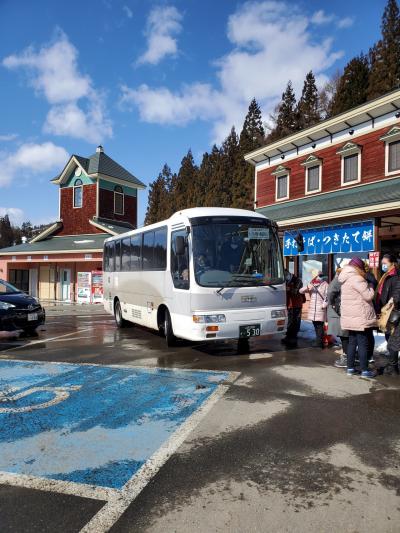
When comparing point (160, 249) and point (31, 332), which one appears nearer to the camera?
point (160, 249)

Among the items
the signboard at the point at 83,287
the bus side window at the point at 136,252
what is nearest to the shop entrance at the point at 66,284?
the signboard at the point at 83,287

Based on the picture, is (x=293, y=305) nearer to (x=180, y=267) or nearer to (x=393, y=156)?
(x=180, y=267)

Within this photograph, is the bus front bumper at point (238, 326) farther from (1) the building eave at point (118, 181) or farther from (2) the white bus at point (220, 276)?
(1) the building eave at point (118, 181)

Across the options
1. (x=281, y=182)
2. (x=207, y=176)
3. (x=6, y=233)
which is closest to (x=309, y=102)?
(x=207, y=176)

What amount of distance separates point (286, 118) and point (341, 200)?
32.9 metres

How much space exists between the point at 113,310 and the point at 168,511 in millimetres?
11353

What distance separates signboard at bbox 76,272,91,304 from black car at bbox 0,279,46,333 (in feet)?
47.5

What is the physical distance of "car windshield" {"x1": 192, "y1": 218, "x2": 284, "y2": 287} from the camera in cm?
800

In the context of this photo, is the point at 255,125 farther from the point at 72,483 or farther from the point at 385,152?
the point at 72,483

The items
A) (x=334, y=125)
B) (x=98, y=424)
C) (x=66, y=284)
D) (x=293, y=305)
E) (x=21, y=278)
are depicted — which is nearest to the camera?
(x=98, y=424)

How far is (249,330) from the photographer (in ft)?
26.4

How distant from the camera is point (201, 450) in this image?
3.93 meters

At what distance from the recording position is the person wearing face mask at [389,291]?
22.2 ft

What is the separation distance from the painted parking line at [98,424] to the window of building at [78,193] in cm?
2495
